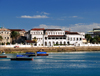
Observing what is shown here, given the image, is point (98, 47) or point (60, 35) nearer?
point (98, 47)

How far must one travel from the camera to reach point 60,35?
14788 cm

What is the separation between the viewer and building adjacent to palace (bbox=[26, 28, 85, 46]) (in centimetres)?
14438

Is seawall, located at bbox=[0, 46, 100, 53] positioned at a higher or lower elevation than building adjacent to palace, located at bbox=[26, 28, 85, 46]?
lower

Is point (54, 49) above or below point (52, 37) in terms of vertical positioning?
below

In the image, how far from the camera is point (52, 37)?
5709 inches

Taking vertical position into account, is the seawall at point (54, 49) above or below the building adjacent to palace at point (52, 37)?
below

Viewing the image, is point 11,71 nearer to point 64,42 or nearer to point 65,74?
point 65,74

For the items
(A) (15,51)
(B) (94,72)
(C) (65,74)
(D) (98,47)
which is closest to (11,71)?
(C) (65,74)

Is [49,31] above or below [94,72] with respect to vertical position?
above

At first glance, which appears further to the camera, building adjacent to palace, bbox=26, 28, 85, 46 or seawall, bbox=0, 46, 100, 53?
building adjacent to palace, bbox=26, 28, 85, 46

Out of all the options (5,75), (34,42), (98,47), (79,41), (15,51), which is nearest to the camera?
(5,75)

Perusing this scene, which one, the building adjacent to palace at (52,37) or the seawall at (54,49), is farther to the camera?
the building adjacent to palace at (52,37)

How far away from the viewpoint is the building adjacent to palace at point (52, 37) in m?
144

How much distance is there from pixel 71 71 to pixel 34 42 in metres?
82.5
